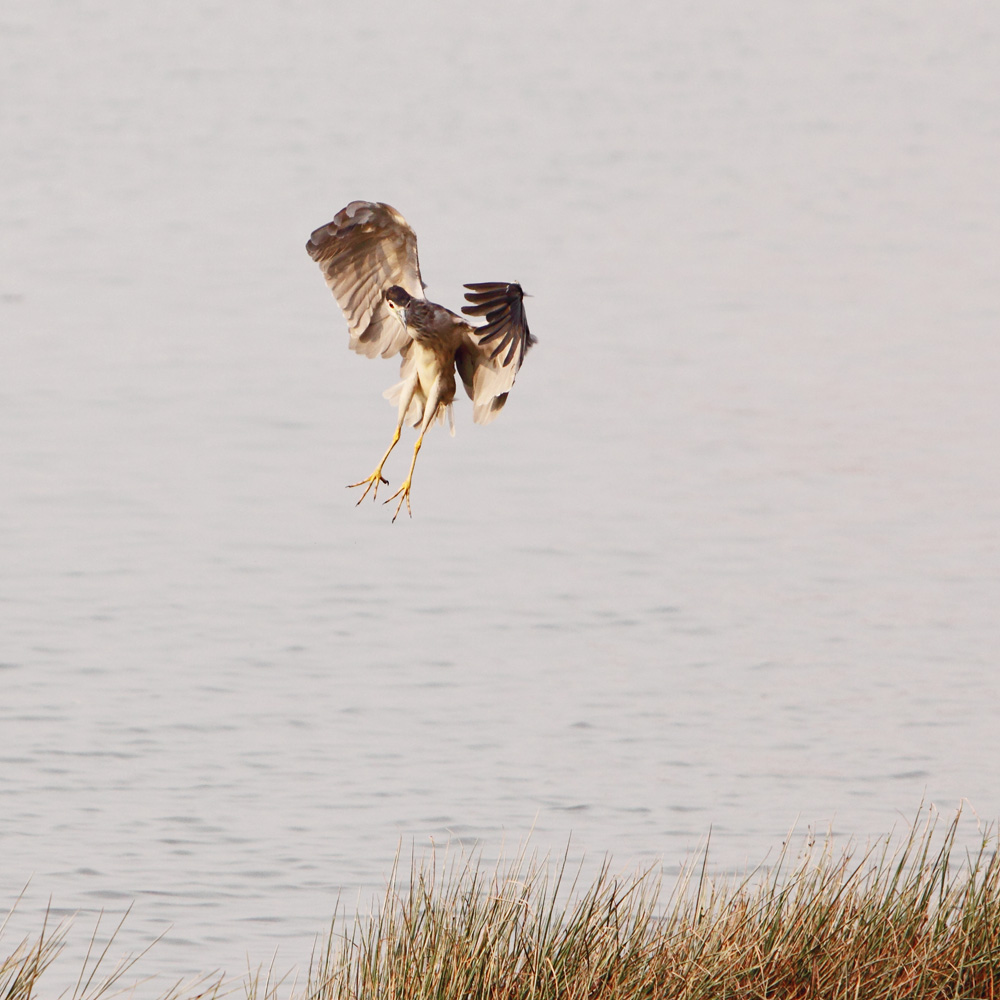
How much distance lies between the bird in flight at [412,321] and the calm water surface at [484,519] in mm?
2768

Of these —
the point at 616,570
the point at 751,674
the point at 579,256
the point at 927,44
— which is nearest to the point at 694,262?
the point at 579,256

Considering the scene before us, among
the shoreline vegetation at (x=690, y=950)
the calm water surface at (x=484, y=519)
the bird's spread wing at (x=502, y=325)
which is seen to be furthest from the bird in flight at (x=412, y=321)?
the calm water surface at (x=484, y=519)

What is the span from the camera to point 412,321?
30.1 feet

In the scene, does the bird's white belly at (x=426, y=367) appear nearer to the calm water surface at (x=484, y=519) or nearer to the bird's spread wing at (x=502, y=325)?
the bird's spread wing at (x=502, y=325)

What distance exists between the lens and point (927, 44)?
169ft

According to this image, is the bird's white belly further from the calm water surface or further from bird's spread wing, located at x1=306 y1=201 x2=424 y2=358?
the calm water surface

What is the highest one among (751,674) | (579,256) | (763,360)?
(579,256)

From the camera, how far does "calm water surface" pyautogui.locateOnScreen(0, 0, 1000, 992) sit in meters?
12.8

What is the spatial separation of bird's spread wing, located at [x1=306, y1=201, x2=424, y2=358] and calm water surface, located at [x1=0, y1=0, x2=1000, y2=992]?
9.29 ft

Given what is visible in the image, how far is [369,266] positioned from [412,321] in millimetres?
649

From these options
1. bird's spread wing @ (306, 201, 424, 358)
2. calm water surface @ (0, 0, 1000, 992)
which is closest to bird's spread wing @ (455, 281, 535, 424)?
bird's spread wing @ (306, 201, 424, 358)

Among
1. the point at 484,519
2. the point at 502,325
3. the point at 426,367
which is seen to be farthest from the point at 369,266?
the point at 484,519

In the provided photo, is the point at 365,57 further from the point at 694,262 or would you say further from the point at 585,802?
the point at 585,802

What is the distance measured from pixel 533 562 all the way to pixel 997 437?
6.05 m
